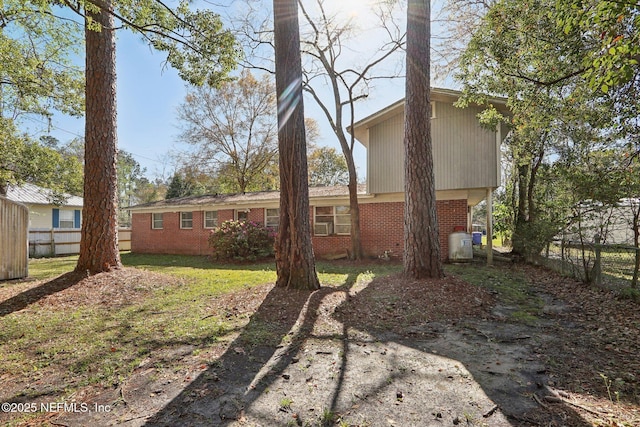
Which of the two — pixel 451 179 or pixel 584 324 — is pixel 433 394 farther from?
pixel 451 179

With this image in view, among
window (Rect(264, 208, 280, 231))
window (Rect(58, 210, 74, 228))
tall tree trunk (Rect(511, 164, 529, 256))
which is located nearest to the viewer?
tall tree trunk (Rect(511, 164, 529, 256))

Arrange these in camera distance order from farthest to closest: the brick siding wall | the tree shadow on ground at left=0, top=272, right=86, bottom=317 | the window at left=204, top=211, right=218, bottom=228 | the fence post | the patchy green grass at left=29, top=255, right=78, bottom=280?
the window at left=204, top=211, right=218, bottom=228 → the brick siding wall → the patchy green grass at left=29, top=255, right=78, bottom=280 → the fence post → the tree shadow on ground at left=0, top=272, right=86, bottom=317

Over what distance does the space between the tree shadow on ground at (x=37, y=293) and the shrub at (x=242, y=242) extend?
607 cm

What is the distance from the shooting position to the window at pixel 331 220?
1331 centimetres

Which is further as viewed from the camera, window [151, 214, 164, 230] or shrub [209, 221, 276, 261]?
window [151, 214, 164, 230]

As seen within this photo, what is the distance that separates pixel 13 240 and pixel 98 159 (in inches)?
156

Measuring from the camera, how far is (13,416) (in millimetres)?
2348

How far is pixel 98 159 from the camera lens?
22.5ft

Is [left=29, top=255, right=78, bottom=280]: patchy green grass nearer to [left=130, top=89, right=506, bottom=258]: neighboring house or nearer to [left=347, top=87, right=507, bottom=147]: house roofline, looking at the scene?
[left=130, top=89, right=506, bottom=258]: neighboring house

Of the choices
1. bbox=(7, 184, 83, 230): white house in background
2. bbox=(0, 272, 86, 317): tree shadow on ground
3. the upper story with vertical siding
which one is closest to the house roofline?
the upper story with vertical siding

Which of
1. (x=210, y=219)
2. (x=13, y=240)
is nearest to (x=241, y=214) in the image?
(x=210, y=219)

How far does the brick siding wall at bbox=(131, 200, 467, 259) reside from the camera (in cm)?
1152

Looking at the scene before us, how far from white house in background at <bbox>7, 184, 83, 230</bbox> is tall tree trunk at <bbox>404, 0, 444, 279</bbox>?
19.3 meters

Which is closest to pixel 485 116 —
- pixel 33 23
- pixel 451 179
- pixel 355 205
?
pixel 451 179
